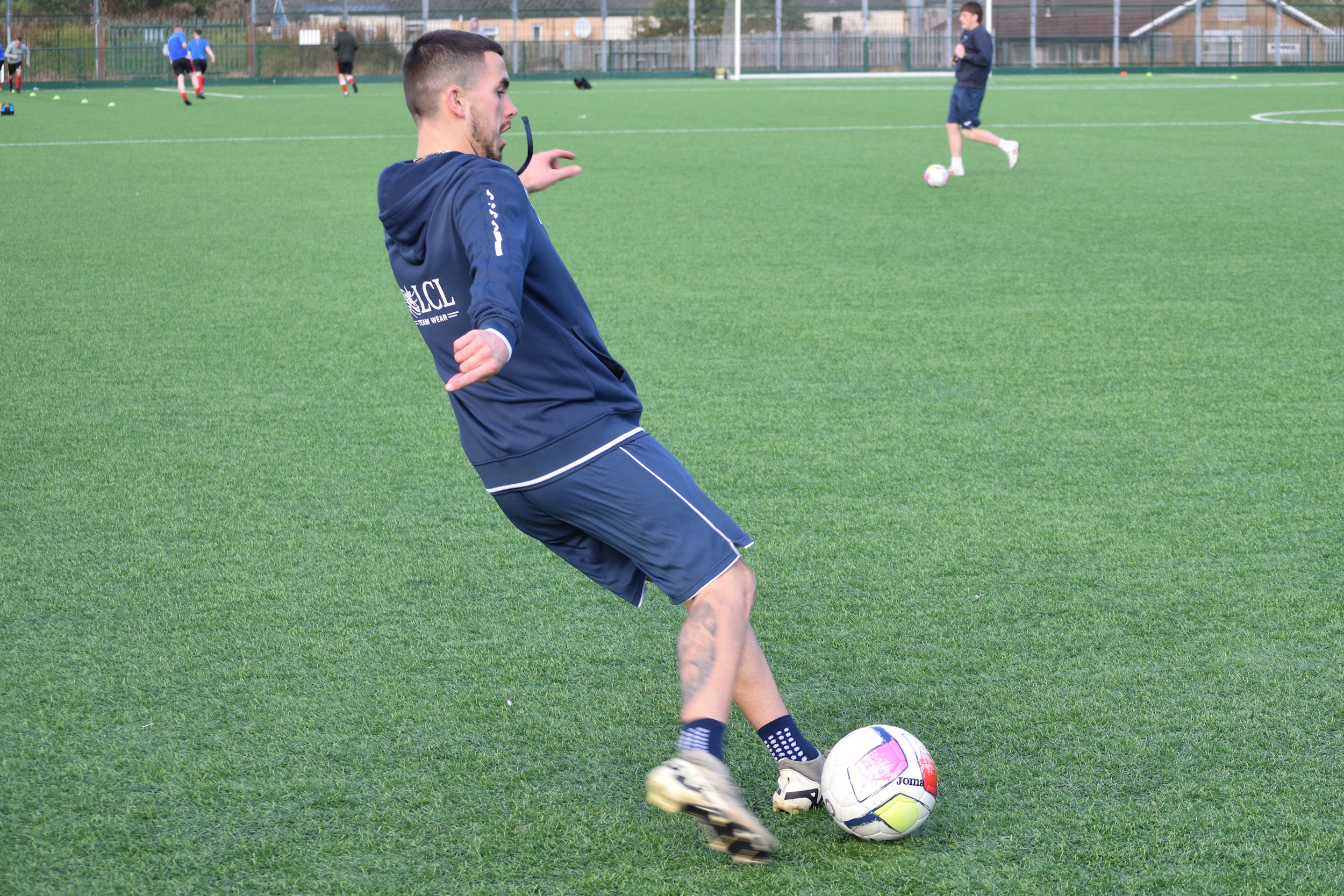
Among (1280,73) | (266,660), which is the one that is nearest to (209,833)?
(266,660)

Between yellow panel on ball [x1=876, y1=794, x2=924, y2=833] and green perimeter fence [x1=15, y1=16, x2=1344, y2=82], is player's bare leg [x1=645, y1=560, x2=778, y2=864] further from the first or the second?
green perimeter fence [x1=15, y1=16, x2=1344, y2=82]

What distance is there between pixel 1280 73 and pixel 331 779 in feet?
159

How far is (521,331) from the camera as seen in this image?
2619mm

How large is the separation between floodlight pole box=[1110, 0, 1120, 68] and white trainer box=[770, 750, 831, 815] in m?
49.9

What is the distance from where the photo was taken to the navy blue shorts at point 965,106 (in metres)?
15.1

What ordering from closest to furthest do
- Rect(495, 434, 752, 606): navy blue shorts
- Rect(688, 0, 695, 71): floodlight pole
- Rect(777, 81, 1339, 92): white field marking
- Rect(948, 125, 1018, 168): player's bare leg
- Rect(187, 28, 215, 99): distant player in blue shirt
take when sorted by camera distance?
Rect(495, 434, 752, 606): navy blue shorts < Rect(948, 125, 1018, 168): player's bare leg < Rect(187, 28, 215, 99): distant player in blue shirt < Rect(777, 81, 1339, 92): white field marking < Rect(688, 0, 695, 71): floodlight pole

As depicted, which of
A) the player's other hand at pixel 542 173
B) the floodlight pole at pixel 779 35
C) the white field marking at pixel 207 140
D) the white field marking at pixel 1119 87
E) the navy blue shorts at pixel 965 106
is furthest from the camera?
the floodlight pole at pixel 779 35

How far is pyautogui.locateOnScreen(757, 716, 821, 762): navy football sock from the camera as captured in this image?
3.07 m

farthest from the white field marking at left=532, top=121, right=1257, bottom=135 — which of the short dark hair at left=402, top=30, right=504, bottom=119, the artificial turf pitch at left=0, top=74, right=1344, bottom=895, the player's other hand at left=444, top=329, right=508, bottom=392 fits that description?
the player's other hand at left=444, top=329, right=508, bottom=392

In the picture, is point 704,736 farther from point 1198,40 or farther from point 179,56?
point 1198,40

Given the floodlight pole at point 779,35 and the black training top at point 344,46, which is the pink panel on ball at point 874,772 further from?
the floodlight pole at point 779,35

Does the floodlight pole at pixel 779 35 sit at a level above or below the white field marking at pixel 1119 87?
above

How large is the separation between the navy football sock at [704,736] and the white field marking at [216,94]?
35.8 metres

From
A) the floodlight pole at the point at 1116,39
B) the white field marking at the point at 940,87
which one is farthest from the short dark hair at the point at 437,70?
the floodlight pole at the point at 1116,39
